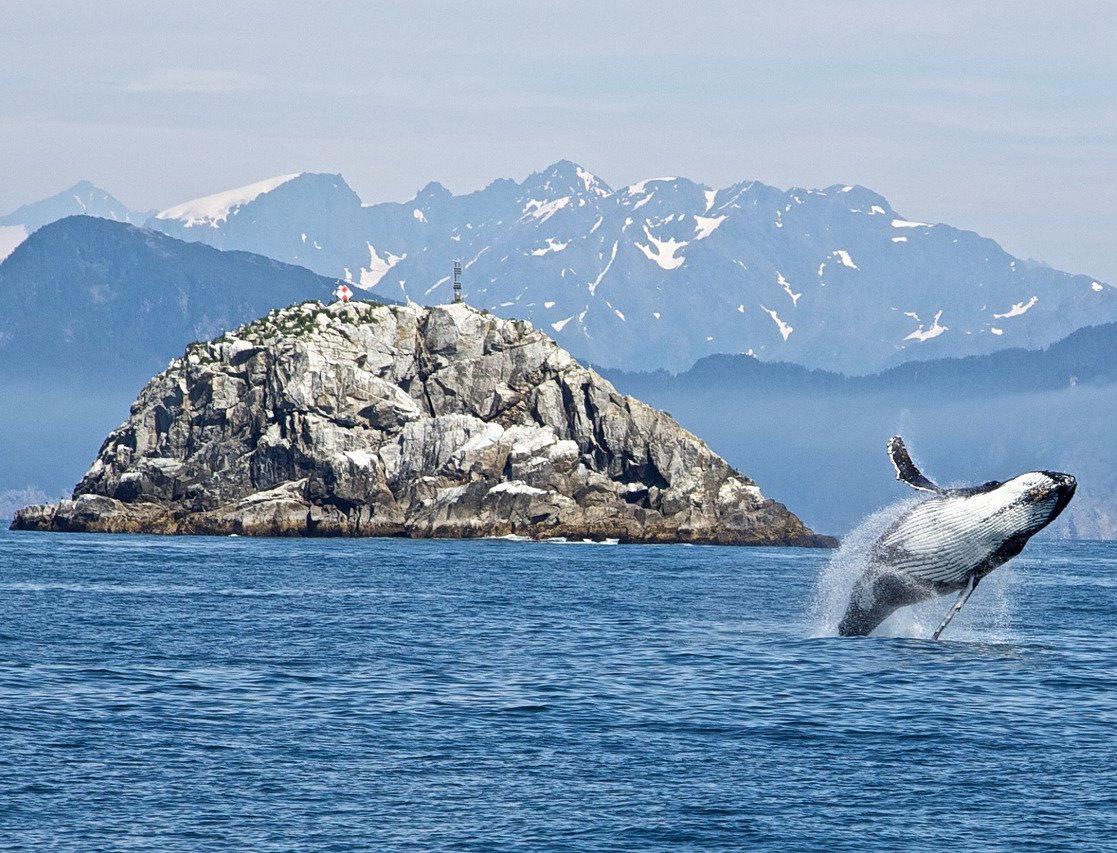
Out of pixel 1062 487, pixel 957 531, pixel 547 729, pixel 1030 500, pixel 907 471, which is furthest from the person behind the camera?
pixel 907 471

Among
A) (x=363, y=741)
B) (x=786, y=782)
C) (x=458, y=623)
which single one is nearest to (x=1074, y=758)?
(x=786, y=782)

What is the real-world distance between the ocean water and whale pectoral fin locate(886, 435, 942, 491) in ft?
20.2

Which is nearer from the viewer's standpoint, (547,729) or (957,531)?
(547,729)

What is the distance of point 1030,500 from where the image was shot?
48.8m

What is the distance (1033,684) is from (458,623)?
28141 mm

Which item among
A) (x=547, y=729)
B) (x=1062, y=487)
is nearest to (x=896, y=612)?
(x=1062, y=487)

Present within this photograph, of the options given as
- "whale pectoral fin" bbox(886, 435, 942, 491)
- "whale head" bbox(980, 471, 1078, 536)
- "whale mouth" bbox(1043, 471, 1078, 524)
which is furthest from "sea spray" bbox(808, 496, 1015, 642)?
"whale mouth" bbox(1043, 471, 1078, 524)

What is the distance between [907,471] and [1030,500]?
13.1 feet

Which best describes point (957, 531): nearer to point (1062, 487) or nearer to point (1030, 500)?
point (1030, 500)

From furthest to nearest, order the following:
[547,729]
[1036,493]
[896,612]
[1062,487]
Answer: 1. [896,612]
2. [1036,493]
3. [1062,487]
4. [547,729]

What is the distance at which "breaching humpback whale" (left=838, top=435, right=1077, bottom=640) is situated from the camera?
161ft

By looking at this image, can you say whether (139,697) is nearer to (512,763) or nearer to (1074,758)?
(512,763)

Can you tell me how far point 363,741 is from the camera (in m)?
42.9

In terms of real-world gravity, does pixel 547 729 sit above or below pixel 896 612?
below
